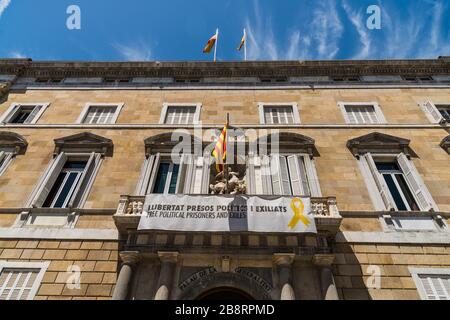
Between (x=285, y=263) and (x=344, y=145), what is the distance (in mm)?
7056

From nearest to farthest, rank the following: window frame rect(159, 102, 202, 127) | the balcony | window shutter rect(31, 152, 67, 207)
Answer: the balcony → window shutter rect(31, 152, 67, 207) → window frame rect(159, 102, 202, 127)

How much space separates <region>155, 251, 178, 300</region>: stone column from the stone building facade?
0.05m

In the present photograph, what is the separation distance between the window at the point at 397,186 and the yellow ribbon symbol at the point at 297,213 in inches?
183

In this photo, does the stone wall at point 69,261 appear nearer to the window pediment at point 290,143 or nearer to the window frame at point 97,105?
the window frame at point 97,105

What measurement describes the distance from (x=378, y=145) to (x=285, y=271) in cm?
800

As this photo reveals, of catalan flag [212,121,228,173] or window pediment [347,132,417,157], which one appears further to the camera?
window pediment [347,132,417,157]

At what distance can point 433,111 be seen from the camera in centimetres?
1522

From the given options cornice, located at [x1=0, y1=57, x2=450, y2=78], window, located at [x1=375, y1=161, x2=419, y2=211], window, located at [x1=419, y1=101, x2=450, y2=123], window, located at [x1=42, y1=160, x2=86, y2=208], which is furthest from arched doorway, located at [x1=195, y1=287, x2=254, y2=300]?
window, located at [x1=419, y1=101, x2=450, y2=123]

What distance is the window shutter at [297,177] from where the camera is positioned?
1185 centimetres

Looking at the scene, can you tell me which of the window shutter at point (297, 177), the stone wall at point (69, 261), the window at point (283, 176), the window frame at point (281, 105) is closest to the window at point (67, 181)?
the stone wall at point (69, 261)

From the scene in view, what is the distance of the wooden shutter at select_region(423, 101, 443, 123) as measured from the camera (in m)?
14.8

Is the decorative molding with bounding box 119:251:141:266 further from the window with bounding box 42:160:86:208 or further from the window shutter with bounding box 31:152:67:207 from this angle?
the window shutter with bounding box 31:152:67:207

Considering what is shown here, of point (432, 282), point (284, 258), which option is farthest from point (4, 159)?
point (432, 282)
